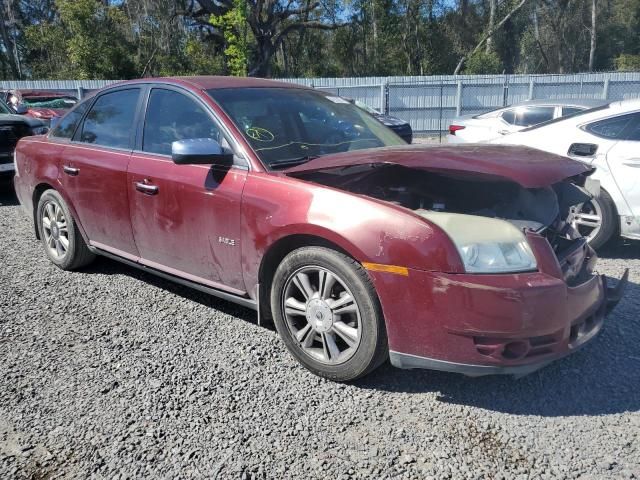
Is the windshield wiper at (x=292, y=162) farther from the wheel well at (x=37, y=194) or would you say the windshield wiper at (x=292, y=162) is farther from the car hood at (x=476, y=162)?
the wheel well at (x=37, y=194)

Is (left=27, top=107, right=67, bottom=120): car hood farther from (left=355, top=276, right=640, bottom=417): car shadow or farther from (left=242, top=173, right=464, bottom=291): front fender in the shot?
(left=355, top=276, right=640, bottom=417): car shadow

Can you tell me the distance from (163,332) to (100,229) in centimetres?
117

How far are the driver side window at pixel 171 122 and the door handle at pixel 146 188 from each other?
25 centimetres

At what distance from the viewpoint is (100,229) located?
4285mm

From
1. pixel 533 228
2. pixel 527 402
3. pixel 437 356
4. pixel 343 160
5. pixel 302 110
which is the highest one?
pixel 302 110

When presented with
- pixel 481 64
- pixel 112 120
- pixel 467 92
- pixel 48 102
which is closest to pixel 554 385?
pixel 112 120

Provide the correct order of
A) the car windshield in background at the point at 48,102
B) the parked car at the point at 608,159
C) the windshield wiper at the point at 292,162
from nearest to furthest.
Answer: the windshield wiper at the point at 292,162 → the parked car at the point at 608,159 → the car windshield in background at the point at 48,102

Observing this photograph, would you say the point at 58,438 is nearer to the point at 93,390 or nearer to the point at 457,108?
the point at 93,390

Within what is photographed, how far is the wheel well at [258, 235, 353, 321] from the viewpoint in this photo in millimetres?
2929

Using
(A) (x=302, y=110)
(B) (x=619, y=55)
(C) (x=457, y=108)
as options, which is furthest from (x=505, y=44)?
(A) (x=302, y=110)

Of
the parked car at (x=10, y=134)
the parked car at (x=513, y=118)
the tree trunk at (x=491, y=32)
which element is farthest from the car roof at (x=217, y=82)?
the tree trunk at (x=491, y=32)

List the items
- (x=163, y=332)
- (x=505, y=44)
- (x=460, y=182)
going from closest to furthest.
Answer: (x=460, y=182), (x=163, y=332), (x=505, y=44)

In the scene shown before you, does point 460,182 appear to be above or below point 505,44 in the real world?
below

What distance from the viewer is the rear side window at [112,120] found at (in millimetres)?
4078
